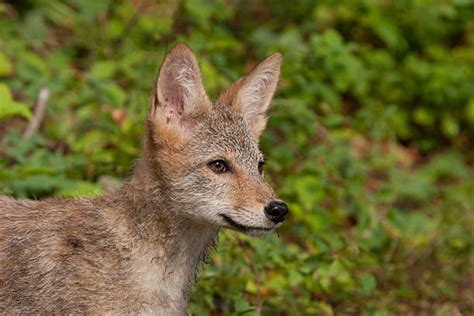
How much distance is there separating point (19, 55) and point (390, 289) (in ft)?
12.7

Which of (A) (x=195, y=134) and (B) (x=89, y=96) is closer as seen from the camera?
(A) (x=195, y=134)

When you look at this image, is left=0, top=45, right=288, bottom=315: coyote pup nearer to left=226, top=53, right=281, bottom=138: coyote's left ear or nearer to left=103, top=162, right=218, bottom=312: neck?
left=103, top=162, right=218, bottom=312: neck

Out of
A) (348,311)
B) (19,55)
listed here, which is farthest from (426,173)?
(19,55)

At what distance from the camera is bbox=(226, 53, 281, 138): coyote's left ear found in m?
6.08

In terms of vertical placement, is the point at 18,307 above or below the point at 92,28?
above

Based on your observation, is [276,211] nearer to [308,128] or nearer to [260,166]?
[260,166]

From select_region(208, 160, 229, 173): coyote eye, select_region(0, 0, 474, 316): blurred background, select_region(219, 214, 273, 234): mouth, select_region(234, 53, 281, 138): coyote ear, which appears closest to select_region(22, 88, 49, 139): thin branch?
select_region(0, 0, 474, 316): blurred background

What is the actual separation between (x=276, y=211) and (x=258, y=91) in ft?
3.74

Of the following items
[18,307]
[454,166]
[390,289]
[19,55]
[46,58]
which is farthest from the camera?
[454,166]

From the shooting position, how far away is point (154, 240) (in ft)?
18.2

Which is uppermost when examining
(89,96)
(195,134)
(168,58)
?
(168,58)

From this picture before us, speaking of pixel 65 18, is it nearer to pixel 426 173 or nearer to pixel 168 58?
pixel 426 173

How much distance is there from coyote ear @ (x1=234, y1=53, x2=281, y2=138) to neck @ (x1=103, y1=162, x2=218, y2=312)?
32.5 inches

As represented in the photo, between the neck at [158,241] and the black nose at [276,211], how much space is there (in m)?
0.42
